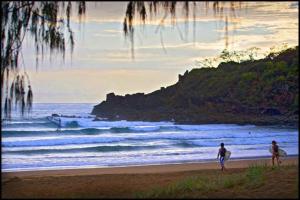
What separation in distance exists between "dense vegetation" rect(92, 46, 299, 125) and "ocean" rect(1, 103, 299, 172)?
105 inches

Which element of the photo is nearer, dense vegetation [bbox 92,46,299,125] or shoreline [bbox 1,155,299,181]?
shoreline [bbox 1,155,299,181]

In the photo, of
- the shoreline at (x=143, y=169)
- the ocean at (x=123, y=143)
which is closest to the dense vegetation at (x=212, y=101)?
the ocean at (x=123, y=143)

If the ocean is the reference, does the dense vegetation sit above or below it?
above

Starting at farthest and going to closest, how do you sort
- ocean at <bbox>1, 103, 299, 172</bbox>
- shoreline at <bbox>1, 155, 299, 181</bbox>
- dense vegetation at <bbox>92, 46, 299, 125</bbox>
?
dense vegetation at <bbox>92, 46, 299, 125</bbox> < ocean at <bbox>1, 103, 299, 172</bbox> < shoreline at <bbox>1, 155, 299, 181</bbox>

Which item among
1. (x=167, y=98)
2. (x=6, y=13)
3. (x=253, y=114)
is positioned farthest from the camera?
(x=167, y=98)

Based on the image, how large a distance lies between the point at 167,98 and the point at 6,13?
5288cm

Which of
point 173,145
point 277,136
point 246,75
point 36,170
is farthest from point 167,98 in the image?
point 36,170

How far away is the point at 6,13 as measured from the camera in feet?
19.6

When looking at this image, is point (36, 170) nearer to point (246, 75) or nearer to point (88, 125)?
point (88, 125)

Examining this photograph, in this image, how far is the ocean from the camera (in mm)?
24531

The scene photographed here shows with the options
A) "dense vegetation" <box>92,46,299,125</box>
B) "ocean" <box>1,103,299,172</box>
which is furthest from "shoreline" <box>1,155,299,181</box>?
"dense vegetation" <box>92,46,299,125</box>

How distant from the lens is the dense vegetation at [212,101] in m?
46.2

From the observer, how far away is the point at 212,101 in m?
54.1

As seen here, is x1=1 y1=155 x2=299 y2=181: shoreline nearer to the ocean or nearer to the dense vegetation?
the ocean
